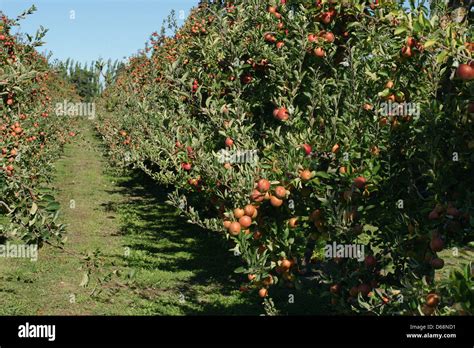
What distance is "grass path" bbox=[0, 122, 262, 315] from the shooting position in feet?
23.9

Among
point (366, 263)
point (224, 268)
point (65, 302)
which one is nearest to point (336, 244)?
point (366, 263)

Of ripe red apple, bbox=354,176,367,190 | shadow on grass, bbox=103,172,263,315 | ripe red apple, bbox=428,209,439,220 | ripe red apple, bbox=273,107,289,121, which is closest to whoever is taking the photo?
ripe red apple, bbox=428,209,439,220

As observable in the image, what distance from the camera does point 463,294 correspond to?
251 centimetres

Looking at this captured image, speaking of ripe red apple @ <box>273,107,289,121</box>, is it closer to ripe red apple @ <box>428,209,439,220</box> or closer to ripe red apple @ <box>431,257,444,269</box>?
ripe red apple @ <box>428,209,439,220</box>

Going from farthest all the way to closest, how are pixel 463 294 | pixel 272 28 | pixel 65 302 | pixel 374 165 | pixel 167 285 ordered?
1. pixel 167 285
2. pixel 65 302
3. pixel 272 28
4. pixel 374 165
5. pixel 463 294

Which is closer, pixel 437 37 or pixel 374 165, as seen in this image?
pixel 437 37

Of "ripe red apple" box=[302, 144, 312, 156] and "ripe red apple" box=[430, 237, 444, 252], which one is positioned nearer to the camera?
"ripe red apple" box=[430, 237, 444, 252]

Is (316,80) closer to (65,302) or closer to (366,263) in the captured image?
(366,263)

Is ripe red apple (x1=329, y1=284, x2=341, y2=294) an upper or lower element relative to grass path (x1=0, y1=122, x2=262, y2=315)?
upper

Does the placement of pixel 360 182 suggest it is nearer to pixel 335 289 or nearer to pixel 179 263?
pixel 335 289

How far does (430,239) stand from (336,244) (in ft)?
2.68

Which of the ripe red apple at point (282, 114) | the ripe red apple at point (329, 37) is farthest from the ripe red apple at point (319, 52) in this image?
the ripe red apple at point (282, 114)

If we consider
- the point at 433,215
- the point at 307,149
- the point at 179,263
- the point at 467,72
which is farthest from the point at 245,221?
the point at 179,263

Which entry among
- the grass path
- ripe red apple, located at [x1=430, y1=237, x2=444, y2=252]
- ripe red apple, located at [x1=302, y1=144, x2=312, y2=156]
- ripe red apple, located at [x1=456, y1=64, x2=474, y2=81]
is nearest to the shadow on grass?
the grass path
